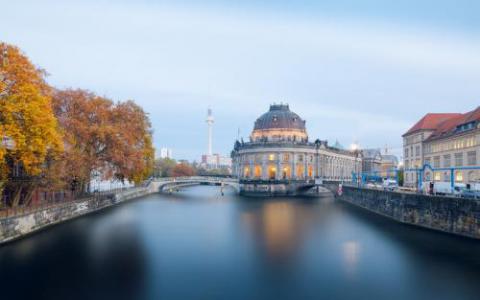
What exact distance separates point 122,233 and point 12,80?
21.1 meters

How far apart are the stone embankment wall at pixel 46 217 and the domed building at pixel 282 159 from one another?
57.6 meters

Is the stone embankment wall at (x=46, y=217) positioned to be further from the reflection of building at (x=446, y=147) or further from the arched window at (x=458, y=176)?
the arched window at (x=458, y=176)

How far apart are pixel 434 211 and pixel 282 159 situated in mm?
93235

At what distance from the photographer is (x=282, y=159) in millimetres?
138375

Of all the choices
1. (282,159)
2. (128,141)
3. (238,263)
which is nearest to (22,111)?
(238,263)

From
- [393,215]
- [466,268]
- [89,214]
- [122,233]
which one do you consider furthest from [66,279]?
[393,215]

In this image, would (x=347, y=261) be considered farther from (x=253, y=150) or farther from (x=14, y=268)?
(x=253, y=150)

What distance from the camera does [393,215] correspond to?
58188 mm

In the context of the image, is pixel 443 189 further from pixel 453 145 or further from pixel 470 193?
pixel 453 145

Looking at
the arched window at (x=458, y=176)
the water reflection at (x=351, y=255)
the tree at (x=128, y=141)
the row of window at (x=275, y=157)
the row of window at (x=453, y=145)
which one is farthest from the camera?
the row of window at (x=275, y=157)

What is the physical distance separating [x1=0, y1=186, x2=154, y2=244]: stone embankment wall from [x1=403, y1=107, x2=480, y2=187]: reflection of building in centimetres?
5104

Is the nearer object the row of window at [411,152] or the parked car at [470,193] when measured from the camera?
the parked car at [470,193]

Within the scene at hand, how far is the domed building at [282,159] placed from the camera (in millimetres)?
123625

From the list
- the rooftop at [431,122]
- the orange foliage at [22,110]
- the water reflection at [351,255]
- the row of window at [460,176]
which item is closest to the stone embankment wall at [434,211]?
the water reflection at [351,255]
